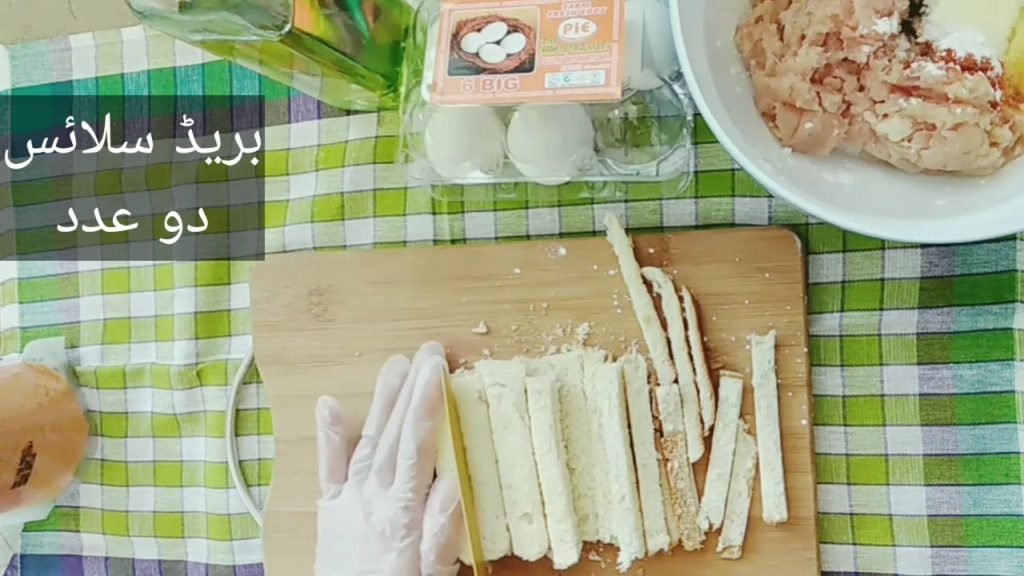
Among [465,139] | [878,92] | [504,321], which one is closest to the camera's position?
[878,92]

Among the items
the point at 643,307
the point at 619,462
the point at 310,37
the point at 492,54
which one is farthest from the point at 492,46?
the point at 619,462

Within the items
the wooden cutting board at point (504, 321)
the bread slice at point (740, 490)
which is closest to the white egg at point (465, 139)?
the wooden cutting board at point (504, 321)

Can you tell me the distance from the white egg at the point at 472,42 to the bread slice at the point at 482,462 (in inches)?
11.6

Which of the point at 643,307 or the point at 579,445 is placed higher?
the point at 643,307

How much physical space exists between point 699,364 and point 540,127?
0.82 ft

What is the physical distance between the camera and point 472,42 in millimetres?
871

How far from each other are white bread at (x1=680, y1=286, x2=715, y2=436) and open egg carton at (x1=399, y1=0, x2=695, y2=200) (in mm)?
103

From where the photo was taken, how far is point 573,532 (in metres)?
0.97

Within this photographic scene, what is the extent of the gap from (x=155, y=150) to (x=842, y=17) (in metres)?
0.70

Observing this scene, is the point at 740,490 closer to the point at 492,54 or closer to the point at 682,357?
the point at 682,357

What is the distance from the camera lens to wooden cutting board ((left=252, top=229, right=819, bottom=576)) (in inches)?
37.7

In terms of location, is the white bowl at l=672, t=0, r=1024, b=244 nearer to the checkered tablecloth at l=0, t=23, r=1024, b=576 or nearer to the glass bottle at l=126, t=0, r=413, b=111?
the checkered tablecloth at l=0, t=23, r=1024, b=576

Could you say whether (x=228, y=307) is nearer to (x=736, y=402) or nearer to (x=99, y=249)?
(x=99, y=249)

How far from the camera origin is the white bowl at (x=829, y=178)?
30.6 inches
